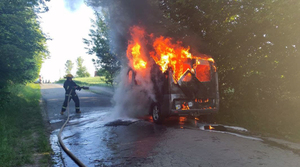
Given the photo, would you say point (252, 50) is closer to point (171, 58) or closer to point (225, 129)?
point (171, 58)

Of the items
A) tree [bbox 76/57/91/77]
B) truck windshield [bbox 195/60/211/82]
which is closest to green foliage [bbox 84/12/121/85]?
truck windshield [bbox 195/60/211/82]

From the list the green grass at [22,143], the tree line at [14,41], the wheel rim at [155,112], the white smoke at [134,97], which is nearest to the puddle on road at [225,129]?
Result: the wheel rim at [155,112]

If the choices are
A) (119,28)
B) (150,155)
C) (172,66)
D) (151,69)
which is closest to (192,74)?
(172,66)

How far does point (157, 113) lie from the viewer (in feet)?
25.4

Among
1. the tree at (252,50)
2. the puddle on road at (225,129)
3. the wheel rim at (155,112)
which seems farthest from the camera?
the wheel rim at (155,112)

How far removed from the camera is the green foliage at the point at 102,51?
17.3 meters

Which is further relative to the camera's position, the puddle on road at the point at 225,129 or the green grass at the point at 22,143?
the puddle on road at the point at 225,129

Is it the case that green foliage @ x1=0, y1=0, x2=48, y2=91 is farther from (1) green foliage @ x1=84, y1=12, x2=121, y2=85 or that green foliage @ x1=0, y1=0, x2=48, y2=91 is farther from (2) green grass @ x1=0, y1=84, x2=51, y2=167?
(1) green foliage @ x1=84, y1=12, x2=121, y2=85

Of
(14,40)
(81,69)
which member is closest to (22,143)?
(14,40)

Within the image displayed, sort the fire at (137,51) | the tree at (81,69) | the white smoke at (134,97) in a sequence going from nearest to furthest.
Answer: the white smoke at (134,97)
the fire at (137,51)
the tree at (81,69)

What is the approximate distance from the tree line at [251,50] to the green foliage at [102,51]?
8.25 metres

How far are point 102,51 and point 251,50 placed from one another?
1168 cm

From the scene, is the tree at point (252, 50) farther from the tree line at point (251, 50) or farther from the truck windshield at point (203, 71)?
the truck windshield at point (203, 71)

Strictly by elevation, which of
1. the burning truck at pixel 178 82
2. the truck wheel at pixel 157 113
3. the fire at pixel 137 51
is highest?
the fire at pixel 137 51
